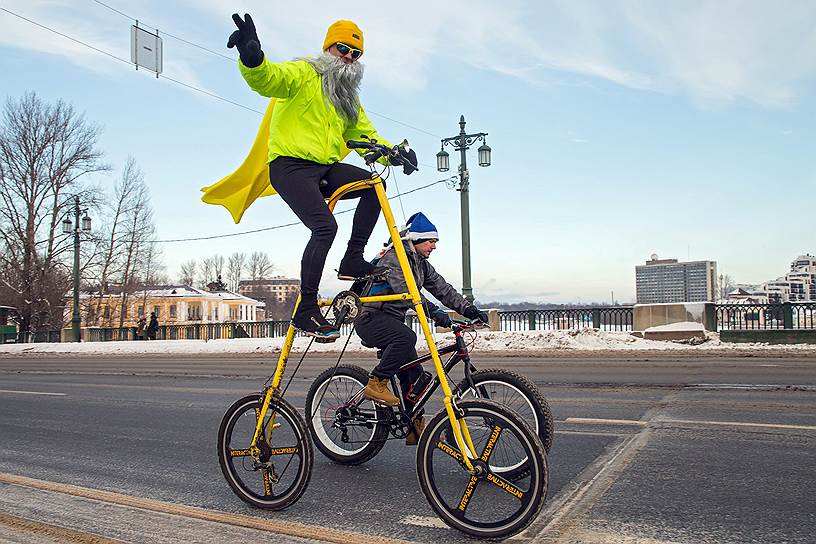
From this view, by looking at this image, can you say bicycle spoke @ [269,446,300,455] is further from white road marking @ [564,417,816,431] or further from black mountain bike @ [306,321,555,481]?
white road marking @ [564,417,816,431]

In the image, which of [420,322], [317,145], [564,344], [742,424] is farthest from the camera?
[564,344]

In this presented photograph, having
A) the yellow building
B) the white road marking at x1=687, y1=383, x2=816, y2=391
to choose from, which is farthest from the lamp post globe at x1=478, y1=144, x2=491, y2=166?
the yellow building

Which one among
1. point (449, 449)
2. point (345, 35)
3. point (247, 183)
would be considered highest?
point (345, 35)

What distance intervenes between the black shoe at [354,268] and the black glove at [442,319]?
0.48 meters

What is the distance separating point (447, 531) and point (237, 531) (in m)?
1.03

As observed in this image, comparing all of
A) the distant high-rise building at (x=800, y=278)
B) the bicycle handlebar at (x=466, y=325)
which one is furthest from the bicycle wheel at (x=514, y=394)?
the distant high-rise building at (x=800, y=278)

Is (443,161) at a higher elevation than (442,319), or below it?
higher

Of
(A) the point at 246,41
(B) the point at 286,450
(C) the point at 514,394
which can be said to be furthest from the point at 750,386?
(A) the point at 246,41

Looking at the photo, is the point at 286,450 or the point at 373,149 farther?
the point at 373,149

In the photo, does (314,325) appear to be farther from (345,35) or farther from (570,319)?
(570,319)

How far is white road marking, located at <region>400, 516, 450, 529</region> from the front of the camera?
327 cm

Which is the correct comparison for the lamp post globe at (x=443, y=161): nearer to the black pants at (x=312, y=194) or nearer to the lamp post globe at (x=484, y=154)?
the lamp post globe at (x=484, y=154)

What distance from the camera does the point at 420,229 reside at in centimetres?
397

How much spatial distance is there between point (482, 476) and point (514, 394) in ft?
2.82
